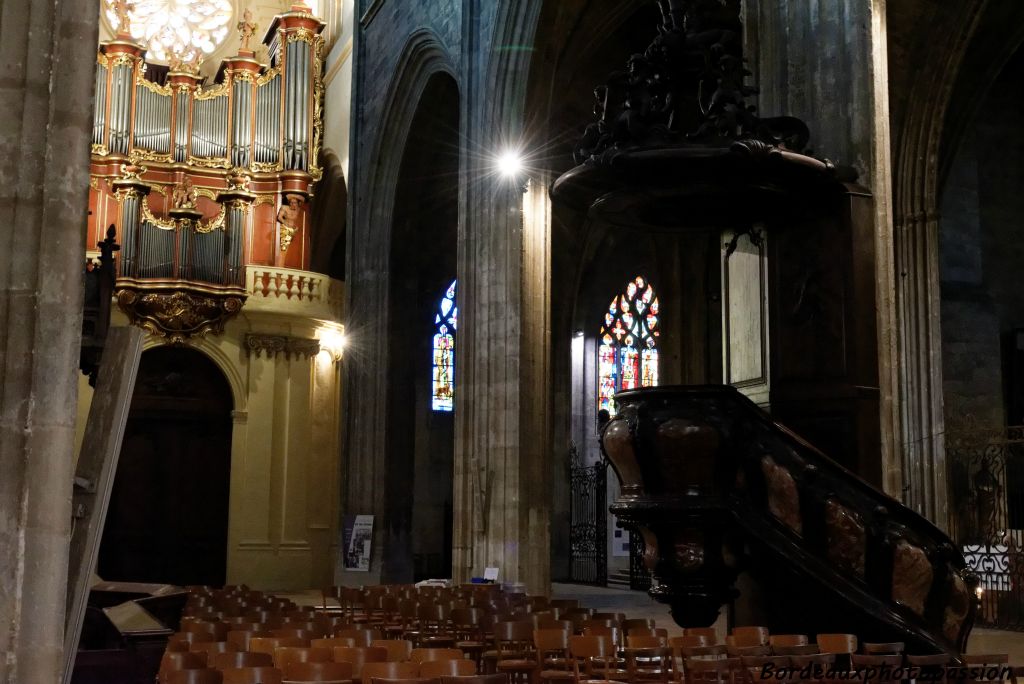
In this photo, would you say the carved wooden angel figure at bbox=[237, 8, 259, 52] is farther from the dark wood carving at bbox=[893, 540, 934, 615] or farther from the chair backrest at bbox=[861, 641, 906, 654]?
the chair backrest at bbox=[861, 641, 906, 654]

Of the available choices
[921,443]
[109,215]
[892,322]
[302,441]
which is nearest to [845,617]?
[892,322]

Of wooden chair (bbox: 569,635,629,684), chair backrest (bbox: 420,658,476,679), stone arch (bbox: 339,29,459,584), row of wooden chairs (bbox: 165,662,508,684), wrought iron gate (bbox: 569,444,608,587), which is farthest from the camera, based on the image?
wrought iron gate (bbox: 569,444,608,587)

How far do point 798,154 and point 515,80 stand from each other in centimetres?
918

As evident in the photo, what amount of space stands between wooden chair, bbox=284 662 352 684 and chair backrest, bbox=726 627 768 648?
2411 millimetres

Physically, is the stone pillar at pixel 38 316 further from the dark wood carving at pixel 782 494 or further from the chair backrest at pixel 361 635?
the dark wood carving at pixel 782 494

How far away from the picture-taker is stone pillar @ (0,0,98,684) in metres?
4.03

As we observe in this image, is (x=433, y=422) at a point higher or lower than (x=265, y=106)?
lower

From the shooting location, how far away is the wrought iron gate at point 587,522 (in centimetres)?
2375

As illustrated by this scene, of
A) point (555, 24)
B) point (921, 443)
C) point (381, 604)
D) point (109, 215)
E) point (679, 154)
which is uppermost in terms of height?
point (555, 24)

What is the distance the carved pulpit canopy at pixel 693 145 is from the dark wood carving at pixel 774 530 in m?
1.56

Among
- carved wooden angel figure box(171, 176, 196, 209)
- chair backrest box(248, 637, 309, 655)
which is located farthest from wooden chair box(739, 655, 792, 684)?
carved wooden angel figure box(171, 176, 196, 209)

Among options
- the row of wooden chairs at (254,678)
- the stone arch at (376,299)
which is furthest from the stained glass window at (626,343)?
the row of wooden chairs at (254,678)

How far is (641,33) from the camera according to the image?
20.5m

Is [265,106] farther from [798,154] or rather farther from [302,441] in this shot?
[798,154]
